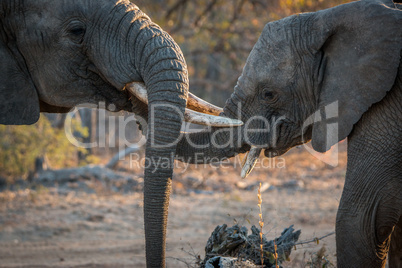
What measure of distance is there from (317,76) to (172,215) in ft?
13.2

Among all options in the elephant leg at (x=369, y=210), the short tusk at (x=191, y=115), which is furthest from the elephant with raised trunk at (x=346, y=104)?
the short tusk at (x=191, y=115)

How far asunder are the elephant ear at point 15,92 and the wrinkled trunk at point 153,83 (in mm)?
593

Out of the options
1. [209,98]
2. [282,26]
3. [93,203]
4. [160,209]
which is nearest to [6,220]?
[93,203]

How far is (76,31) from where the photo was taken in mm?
3879

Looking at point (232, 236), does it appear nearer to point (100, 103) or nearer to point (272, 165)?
point (100, 103)

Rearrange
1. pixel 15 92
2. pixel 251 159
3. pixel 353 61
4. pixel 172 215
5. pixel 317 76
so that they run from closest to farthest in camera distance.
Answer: pixel 353 61
pixel 15 92
pixel 317 76
pixel 251 159
pixel 172 215

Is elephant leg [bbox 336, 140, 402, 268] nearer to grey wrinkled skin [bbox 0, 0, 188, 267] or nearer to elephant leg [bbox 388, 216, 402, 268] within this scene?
elephant leg [bbox 388, 216, 402, 268]

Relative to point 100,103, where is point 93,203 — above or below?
below

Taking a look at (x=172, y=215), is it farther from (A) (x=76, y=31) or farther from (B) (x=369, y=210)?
(B) (x=369, y=210)

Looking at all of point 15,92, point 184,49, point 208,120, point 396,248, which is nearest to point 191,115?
point 208,120

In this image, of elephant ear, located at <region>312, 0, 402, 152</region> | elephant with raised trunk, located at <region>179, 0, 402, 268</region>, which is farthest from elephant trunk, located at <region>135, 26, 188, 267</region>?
elephant ear, located at <region>312, 0, 402, 152</region>

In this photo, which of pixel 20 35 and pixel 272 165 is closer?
pixel 20 35

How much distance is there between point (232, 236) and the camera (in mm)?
4312

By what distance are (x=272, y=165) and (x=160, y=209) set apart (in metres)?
7.10
